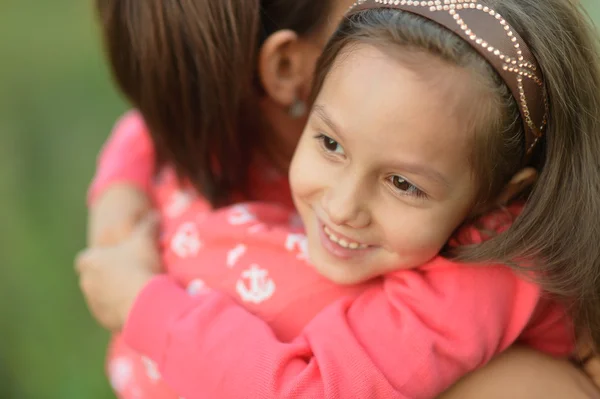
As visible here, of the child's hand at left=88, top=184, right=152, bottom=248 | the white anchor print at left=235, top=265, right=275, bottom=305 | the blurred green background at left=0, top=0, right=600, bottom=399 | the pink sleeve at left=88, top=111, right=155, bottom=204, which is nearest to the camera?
the white anchor print at left=235, top=265, right=275, bottom=305

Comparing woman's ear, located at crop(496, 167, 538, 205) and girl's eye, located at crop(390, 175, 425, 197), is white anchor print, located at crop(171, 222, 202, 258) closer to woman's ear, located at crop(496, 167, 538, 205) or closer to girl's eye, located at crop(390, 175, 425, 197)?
girl's eye, located at crop(390, 175, 425, 197)

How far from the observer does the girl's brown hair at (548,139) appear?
1000mm

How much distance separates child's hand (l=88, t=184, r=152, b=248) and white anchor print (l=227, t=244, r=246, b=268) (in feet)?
1.26

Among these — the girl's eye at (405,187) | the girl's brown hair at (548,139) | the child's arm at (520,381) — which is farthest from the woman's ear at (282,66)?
the child's arm at (520,381)

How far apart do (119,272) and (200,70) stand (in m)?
0.45

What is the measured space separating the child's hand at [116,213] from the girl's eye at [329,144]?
0.63 m

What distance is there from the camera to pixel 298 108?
1364 mm

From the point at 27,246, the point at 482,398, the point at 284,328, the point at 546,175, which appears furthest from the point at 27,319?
the point at 546,175

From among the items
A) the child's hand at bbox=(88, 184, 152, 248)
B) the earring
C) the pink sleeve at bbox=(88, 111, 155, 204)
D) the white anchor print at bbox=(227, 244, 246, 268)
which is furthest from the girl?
the pink sleeve at bbox=(88, 111, 155, 204)

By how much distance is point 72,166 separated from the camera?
2406 millimetres

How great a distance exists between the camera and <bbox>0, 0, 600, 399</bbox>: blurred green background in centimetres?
202

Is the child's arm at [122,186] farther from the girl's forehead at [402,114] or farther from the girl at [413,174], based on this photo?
the girl's forehead at [402,114]

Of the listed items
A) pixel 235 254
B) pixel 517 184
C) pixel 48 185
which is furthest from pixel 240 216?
pixel 48 185

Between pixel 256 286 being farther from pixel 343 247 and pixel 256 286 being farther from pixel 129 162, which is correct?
pixel 129 162
